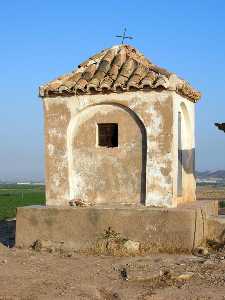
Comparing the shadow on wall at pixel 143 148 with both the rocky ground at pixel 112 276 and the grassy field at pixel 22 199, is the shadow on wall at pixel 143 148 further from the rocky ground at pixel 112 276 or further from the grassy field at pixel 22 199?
the grassy field at pixel 22 199

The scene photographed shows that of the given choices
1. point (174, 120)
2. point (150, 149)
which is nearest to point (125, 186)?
point (150, 149)

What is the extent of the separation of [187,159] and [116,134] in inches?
84.5

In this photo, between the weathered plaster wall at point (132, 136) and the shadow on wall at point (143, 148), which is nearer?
the weathered plaster wall at point (132, 136)

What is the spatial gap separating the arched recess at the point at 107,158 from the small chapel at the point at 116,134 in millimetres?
21

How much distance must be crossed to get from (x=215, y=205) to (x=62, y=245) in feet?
13.1

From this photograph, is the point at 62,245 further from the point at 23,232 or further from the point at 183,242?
the point at 183,242

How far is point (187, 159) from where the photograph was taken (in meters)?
12.7

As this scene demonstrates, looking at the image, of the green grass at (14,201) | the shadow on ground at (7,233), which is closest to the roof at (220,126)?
the shadow on ground at (7,233)

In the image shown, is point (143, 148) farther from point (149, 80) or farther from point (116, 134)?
point (149, 80)

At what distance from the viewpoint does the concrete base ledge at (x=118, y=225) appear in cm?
1027

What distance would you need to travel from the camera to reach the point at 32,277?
8617mm

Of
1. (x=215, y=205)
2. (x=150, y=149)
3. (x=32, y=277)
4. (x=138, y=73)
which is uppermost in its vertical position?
(x=138, y=73)

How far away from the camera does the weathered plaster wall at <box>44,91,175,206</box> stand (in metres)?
10.8

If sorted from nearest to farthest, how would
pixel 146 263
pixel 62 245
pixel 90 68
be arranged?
pixel 146 263
pixel 62 245
pixel 90 68
